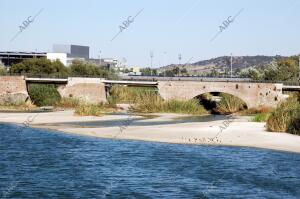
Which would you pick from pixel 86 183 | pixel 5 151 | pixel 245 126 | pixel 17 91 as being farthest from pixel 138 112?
pixel 86 183

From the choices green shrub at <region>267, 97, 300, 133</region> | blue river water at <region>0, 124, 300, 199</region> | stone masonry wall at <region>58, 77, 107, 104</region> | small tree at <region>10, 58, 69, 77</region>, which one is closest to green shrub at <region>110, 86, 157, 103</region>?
stone masonry wall at <region>58, 77, 107, 104</region>

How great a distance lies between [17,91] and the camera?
82.8 metres

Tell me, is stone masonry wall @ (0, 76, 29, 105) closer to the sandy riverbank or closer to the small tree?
the sandy riverbank

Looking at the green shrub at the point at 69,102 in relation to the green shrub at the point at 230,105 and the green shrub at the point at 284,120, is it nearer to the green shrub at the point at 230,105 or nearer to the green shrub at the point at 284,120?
the green shrub at the point at 230,105

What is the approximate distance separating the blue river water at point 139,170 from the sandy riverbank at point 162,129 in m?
2.79

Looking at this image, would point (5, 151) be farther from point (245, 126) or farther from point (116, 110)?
point (116, 110)

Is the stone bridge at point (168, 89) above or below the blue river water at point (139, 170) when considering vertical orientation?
above

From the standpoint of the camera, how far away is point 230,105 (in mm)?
81312

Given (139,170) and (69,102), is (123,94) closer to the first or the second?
(69,102)

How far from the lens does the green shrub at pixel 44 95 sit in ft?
273

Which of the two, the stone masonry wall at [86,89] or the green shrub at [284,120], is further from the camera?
the stone masonry wall at [86,89]

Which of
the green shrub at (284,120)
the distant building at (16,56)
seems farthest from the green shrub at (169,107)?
the distant building at (16,56)

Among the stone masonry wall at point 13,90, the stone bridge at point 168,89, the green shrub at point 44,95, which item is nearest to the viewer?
the stone bridge at point 168,89

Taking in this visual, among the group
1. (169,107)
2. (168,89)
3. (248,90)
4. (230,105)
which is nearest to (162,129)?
(169,107)
